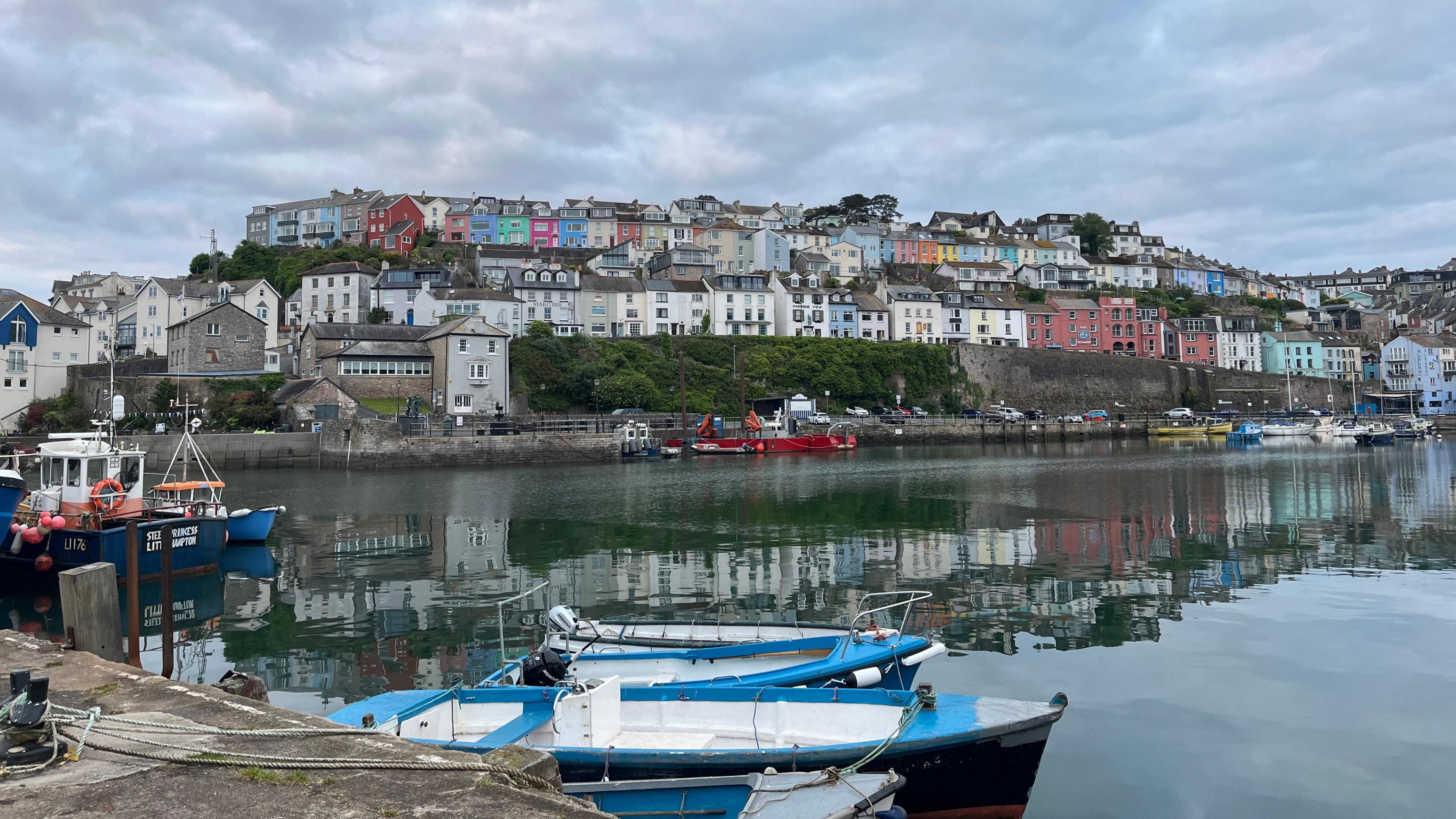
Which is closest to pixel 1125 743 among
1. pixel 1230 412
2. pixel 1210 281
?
pixel 1230 412

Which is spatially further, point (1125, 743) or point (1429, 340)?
point (1429, 340)

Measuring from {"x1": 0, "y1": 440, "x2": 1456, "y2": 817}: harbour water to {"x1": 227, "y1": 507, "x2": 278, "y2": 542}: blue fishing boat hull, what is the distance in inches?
25.1

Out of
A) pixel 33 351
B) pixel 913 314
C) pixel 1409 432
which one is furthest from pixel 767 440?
pixel 1409 432

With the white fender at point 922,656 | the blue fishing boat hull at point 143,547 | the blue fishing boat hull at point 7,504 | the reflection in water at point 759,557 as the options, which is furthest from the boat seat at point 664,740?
the blue fishing boat hull at point 7,504

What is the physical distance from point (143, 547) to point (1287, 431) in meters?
84.3

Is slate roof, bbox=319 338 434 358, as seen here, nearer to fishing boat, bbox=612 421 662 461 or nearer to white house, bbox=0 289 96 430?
fishing boat, bbox=612 421 662 461

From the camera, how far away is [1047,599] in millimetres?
15938

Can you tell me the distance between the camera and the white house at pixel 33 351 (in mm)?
58375

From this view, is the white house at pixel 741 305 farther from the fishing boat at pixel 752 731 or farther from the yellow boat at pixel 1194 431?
the fishing boat at pixel 752 731

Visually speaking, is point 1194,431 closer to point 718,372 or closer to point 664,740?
point 718,372

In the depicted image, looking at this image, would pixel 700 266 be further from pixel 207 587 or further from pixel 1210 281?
pixel 1210 281

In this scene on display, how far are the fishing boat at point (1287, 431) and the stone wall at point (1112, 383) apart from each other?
9.87 meters

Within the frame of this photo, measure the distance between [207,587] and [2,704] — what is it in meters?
13.4

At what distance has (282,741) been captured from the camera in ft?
20.9
